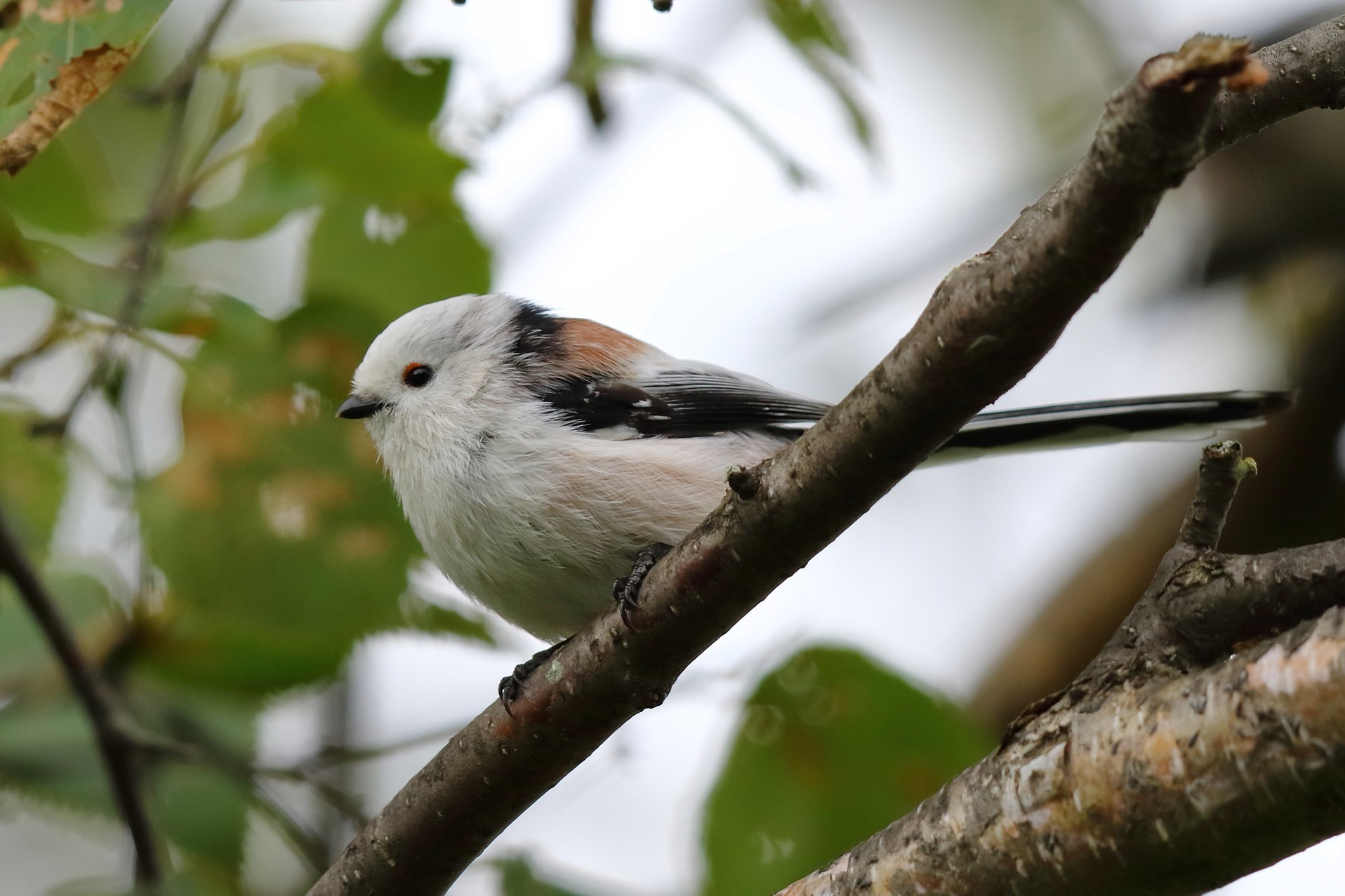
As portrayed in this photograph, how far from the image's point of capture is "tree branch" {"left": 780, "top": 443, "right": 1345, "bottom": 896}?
1.31m

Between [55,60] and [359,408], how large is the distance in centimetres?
148

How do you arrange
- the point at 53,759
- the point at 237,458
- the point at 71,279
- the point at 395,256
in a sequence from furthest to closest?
1. the point at 395,256
2. the point at 53,759
3. the point at 237,458
4. the point at 71,279

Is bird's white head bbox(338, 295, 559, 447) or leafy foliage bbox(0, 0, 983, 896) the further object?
bird's white head bbox(338, 295, 559, 447)

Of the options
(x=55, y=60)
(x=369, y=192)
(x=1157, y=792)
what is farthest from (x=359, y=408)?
(x=1157, y=792)

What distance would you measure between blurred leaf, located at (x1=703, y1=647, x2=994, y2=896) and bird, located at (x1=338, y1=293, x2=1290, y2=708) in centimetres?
45

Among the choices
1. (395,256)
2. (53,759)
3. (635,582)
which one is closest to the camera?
(635,582)

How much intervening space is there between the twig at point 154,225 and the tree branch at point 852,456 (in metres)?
1.06

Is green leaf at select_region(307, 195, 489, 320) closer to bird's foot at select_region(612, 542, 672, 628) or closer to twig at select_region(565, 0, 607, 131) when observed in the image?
twig at select_region(565, 0, 607, 131)

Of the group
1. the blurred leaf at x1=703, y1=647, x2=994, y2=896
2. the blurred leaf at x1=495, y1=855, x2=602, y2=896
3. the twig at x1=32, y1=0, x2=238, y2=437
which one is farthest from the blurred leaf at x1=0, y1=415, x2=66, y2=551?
the blurred leaf at x1=703, y1=647, x2=994, y2=896

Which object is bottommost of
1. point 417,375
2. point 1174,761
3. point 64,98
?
point 1174,761

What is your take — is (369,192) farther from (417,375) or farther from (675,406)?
(675,406)

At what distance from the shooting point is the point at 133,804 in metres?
2.68

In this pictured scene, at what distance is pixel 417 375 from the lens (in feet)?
10.3

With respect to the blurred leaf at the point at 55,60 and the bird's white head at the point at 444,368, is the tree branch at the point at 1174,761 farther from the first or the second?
the bird's white head at the point at 444,368
